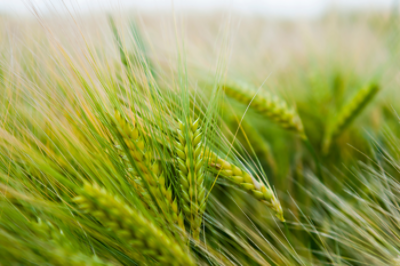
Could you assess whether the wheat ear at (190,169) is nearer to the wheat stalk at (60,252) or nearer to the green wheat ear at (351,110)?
the wheat stalk at (60,252)

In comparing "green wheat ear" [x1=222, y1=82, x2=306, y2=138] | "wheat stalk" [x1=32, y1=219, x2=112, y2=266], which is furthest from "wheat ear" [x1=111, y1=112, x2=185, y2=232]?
"green wheat ear" [x1=222, y1=82, x2=306, y2=138]

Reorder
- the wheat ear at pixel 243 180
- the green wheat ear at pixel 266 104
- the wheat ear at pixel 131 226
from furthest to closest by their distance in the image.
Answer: the green wheat ear at pixel 266 104 < the wheat ear at pixel 243 180 < the wheat ear at pixel 131 226

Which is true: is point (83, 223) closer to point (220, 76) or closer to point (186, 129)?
point (186, 129)

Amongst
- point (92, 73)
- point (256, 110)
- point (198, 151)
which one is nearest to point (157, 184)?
point (198, 151)

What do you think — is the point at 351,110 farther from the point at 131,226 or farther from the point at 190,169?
the point at 131,226

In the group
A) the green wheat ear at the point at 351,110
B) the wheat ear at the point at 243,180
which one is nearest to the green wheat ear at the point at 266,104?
the green wheat ear at the point at 351,110

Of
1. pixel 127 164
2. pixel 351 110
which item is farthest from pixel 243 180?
pixel 351 110
